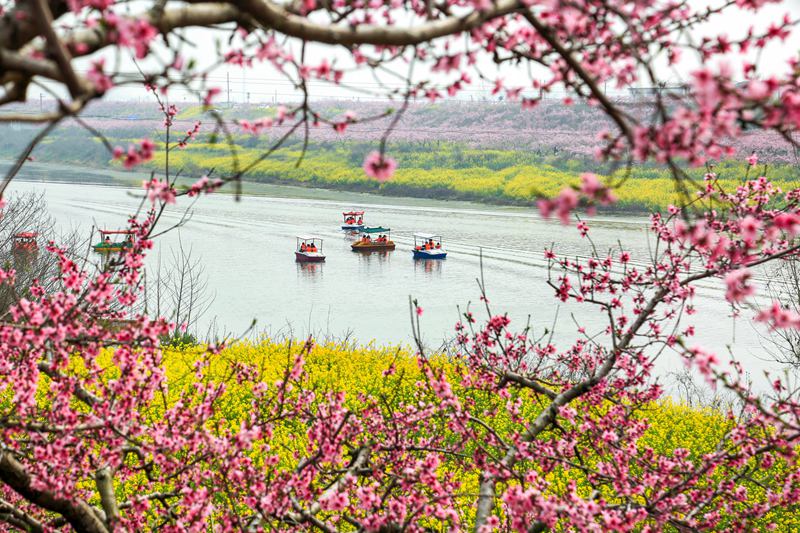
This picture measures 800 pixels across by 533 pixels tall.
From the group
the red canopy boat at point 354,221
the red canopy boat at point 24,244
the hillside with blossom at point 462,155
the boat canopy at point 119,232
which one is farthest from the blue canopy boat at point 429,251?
the red canopy boat at point 24,244

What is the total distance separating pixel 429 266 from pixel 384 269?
1.96 metres

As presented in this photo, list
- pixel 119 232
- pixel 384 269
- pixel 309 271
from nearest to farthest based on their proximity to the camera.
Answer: pixel 119 232, pixel 309 271, pixel 384 269

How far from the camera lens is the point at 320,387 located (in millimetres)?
10930

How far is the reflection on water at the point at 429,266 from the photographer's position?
30453mm

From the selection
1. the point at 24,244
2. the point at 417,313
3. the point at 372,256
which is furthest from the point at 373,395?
the point at 372,256

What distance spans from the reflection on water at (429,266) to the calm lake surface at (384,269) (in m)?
0.09

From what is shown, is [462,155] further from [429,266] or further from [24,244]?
[24,244]

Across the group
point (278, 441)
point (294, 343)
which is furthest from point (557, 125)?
point (278, 441)

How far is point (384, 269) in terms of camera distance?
3161cm

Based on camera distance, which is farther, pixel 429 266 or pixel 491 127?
pixel 491 127

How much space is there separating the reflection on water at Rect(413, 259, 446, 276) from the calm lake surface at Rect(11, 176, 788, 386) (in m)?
0.09

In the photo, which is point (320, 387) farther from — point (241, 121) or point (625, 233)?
point (625, 233)

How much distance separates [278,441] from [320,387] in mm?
2214

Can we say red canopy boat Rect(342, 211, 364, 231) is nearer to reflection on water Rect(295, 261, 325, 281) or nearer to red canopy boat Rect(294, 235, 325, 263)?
red canopy boat Rect(294, 235, 325, 263)
